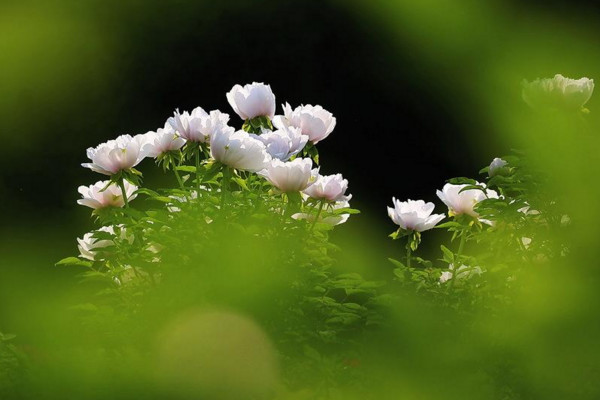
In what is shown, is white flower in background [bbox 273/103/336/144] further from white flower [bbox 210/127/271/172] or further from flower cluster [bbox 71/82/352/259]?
white flower [bbox 210/127/271/172]

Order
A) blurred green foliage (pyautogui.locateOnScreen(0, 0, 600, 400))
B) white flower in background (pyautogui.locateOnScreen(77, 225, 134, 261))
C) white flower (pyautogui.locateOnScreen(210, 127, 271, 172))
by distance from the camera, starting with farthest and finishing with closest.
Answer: white flower in background (pyautogui.locateOnScreen(77, 225, 134, 261))
white flower (pyautogui.locateOnScreen(210, 127, 271, 172))
blurred green foliage (pyautogui.locateOnScreen(0, 0, 600, 400))

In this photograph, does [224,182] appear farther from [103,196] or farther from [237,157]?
[103,196]

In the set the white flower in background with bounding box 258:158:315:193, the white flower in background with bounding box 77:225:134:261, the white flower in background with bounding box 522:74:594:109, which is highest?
the white flower in background with bounding box 522:74:594:109

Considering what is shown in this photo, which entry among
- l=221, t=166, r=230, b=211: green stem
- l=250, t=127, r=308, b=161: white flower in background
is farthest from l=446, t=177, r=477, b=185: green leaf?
l=221, t=166, r=230, b=211: green stem

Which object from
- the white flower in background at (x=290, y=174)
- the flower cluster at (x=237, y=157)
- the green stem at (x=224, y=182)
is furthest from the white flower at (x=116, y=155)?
the white flower in background at (x=290, y=174)

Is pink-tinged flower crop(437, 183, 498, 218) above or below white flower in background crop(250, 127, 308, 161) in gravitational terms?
above

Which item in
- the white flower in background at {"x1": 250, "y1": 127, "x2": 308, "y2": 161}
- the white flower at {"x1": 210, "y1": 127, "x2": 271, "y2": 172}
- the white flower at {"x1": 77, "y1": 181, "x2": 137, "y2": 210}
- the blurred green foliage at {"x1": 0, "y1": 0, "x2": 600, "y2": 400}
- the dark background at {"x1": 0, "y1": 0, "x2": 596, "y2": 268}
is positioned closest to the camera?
the blurred green foliage at {"x1": 0, "y1": 0, "x2": 600, "y2": 400}
